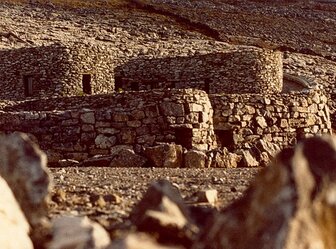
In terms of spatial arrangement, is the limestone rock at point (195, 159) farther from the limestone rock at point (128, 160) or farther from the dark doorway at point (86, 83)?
the dark doorway at point (86, 83)

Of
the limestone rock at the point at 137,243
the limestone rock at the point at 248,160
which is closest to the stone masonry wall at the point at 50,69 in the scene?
the limestone rock at the point at 248,160

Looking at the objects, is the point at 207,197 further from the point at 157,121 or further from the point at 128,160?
the point at 157,121

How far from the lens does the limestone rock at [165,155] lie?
1409cm

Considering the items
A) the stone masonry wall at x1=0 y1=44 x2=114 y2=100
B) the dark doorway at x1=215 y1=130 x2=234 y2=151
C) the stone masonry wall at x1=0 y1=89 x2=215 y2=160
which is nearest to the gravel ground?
the stone masonry wall at x1=0 y1=89 x2=215 y2=160

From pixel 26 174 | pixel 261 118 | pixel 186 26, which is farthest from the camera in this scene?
pixel 186 26

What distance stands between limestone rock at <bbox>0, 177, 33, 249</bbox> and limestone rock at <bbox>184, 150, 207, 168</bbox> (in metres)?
8.28

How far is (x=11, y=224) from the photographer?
18.0ft

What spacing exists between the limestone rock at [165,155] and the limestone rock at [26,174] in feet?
24.5

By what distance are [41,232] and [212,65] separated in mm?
20160

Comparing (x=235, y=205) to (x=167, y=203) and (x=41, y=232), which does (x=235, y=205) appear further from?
(x=41, y=232)

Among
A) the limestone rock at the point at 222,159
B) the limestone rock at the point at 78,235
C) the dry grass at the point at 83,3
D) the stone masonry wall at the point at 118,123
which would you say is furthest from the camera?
the dry grass at the point at 83,3

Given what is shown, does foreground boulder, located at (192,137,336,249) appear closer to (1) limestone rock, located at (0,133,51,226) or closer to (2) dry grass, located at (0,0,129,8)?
(1) limestone rock, located at (0,133,51,226)

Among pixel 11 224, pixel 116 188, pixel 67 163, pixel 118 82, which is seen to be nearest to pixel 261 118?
pixel 67 163

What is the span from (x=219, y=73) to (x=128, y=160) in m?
11.7
